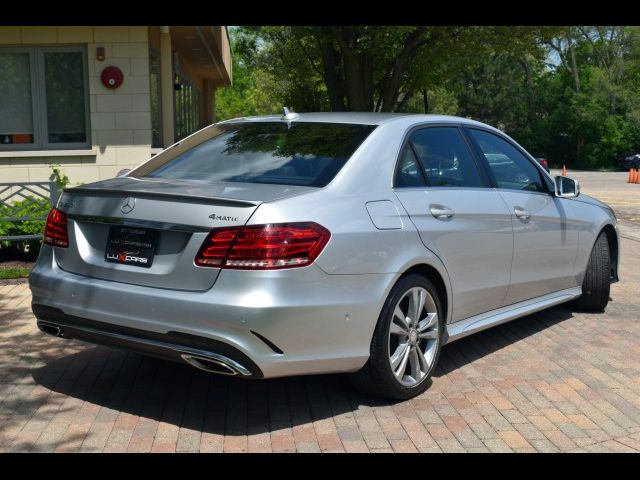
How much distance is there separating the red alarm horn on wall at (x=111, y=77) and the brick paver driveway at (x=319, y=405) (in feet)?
21.2

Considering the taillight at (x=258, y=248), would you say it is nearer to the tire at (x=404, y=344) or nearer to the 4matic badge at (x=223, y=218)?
the 4matic badge at (x=223, y=218)

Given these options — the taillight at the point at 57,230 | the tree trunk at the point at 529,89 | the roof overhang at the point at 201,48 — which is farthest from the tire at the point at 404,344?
the tree trunk at the point at 529,89

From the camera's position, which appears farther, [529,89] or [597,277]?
[529,89]

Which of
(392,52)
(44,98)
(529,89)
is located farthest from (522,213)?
(529,89)

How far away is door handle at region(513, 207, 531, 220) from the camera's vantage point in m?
5.95

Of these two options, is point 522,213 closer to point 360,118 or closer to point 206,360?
point 360,118

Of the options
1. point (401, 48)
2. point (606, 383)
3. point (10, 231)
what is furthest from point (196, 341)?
point (401, 48)

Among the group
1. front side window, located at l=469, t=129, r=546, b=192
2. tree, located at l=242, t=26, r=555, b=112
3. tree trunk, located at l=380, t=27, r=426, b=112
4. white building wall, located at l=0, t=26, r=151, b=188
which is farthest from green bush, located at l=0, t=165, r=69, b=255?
tree trunk, located at l=380, t=27, r=426, b=112

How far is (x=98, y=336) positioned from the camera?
4516 mm

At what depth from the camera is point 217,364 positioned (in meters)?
4.19

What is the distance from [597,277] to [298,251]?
3.89 meters

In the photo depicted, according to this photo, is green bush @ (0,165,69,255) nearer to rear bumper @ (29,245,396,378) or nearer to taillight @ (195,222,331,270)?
rear bumper @ (29,245,396,378)
